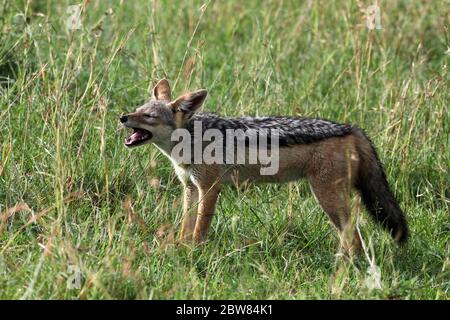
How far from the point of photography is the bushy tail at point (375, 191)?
249 inches

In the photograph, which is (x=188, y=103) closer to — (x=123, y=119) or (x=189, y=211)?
(x=123, y=119)

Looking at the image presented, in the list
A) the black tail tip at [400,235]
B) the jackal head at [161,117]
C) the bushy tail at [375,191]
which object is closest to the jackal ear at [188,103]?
the jackal head at [161,117]

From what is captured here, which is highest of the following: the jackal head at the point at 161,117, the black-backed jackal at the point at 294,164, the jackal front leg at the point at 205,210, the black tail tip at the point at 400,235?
the jackal head at the point at 161,117

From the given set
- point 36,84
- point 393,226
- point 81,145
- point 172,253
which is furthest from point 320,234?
point 36,84

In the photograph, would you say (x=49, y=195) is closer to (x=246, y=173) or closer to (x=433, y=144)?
(x=246, y=173)

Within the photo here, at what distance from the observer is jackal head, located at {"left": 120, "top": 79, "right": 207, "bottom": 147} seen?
627cm

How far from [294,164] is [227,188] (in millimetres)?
845

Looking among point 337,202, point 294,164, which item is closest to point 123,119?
point 294,164

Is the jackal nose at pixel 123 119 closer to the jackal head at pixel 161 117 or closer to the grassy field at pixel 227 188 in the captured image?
the jackal head at pixel 161 117

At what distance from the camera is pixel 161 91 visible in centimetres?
684

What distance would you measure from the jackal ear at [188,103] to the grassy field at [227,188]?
1.36 feet

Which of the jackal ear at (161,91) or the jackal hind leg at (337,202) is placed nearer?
the jackal hind leg at (337,202)

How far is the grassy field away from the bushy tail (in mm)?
163
